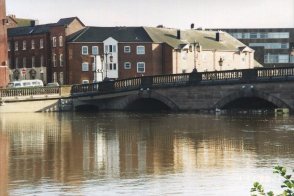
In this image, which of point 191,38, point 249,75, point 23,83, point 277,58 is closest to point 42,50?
point 191,38

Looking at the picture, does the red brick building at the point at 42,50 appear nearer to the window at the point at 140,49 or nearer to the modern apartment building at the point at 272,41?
the window at the point at 140,49

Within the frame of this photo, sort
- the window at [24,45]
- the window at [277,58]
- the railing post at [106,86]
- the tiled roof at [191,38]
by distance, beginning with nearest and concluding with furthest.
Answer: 1. the railing post at [106,86]
2. the tiled roof at [191,38]
3. the window at [24,45]
4. the window at [277,58]

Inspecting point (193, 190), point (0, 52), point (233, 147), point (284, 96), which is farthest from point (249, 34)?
point (193, 190)

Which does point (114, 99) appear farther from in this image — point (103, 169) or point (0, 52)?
point (103, 169)

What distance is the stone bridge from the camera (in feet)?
217

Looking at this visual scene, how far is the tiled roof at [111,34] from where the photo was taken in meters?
114

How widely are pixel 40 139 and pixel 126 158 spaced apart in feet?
38.7

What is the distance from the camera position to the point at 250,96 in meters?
67.4

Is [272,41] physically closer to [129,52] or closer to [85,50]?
[129,52]

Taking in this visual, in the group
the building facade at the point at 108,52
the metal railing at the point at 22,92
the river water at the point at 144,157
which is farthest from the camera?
the building facade at the point at 108,52

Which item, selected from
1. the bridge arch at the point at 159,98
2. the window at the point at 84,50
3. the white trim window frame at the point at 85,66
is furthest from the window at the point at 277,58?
the bridge arch at the point at 159,98

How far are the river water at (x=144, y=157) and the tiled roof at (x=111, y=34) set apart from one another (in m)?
59.3

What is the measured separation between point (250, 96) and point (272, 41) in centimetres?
10428

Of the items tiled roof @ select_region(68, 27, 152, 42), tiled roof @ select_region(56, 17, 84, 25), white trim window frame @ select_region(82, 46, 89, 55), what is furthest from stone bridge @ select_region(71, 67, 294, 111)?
tiled roof @ select_region(56, 17, 84, 25)
